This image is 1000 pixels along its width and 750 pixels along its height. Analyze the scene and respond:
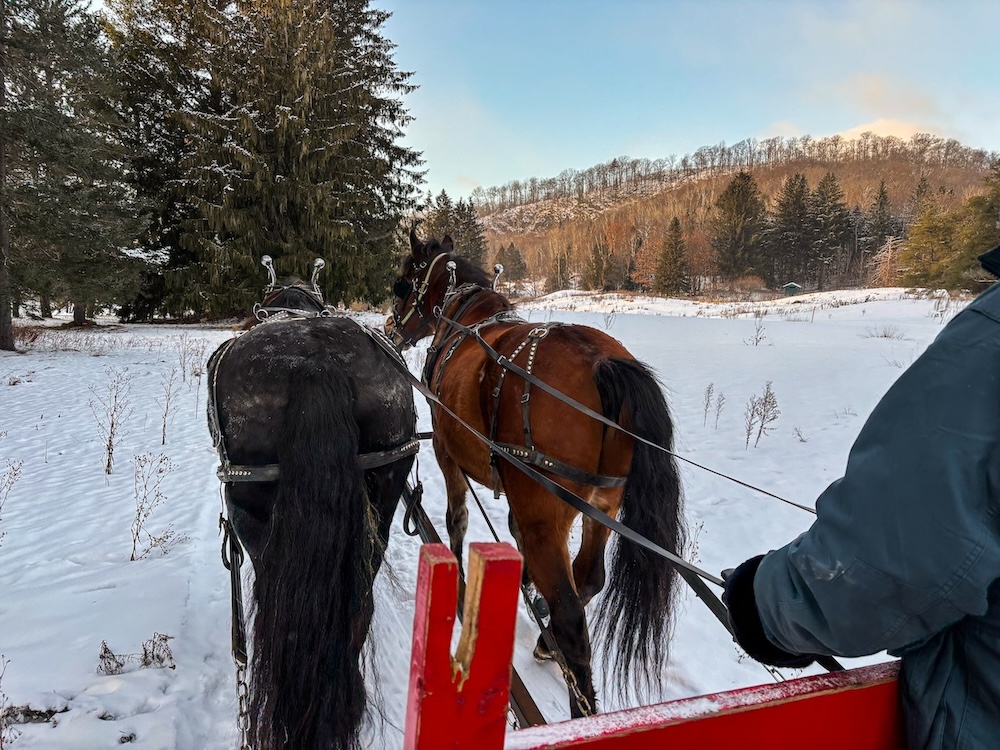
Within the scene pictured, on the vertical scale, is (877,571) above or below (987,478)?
below

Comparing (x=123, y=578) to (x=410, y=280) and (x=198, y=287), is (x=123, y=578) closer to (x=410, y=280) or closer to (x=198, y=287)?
(x=410, y=280)

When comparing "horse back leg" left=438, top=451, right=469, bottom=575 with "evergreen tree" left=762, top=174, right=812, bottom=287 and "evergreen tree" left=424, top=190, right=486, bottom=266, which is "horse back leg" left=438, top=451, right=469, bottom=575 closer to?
"evergreen tree" left=424, top=190, right=486, bottom=266

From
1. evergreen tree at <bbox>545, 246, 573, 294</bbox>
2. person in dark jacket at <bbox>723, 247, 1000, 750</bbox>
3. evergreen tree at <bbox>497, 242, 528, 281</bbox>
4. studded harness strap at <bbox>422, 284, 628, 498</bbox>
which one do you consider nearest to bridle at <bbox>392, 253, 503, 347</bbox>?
studded harness strap at <bbox>422, 284, 628, 498</bbox>

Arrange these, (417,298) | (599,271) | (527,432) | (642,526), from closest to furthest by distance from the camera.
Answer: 1. (642,526)
2. (527,432)
3. (417,298)
4. (599,271)

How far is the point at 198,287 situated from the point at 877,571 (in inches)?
811

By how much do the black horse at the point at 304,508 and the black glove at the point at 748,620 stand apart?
4.67 ft

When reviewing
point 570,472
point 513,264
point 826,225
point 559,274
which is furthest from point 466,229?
point 570,472

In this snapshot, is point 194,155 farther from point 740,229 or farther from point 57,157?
point 740,229

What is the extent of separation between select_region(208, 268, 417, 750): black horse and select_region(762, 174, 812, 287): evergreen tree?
2112 inches

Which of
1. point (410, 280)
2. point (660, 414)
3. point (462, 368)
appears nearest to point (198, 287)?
point (410, 280)

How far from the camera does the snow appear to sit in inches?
90.0

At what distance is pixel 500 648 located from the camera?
2.03ft

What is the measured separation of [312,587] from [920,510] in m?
1.82

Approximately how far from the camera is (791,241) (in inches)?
1885
